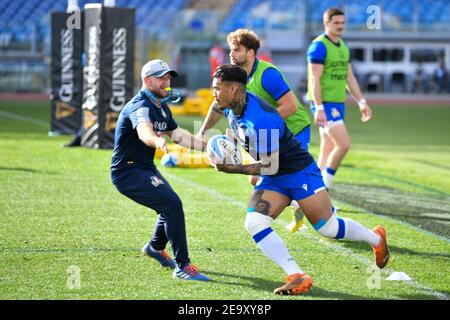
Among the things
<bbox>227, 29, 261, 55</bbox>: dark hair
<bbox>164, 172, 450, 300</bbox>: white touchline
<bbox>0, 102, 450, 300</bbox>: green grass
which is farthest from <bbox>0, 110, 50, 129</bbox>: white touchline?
<bbox>227, 29, 261, 55</bbox>: dark hair

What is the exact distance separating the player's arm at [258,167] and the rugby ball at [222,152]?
36 millimetres

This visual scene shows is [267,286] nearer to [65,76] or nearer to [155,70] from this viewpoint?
[155,70]

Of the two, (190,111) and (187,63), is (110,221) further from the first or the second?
(187,63)

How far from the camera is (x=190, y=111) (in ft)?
78.2

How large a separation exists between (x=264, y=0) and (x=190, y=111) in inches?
605

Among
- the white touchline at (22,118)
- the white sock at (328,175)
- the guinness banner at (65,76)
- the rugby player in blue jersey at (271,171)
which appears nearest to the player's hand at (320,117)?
the white sock at (328,175)

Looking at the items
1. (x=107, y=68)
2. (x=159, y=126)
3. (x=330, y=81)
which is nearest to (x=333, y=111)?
(x=330, y=81)

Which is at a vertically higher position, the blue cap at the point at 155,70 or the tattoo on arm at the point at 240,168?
the blue cap at the point at 155,70

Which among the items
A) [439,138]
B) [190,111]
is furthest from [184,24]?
[439,138]

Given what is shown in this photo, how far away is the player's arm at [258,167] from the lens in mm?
5879

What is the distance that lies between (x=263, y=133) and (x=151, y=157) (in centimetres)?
121

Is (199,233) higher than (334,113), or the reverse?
(334,113)

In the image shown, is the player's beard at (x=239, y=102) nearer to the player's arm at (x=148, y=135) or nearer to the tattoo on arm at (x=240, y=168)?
the tattoo on arm at (x=240, y=168)

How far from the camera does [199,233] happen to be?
26.7 feet
